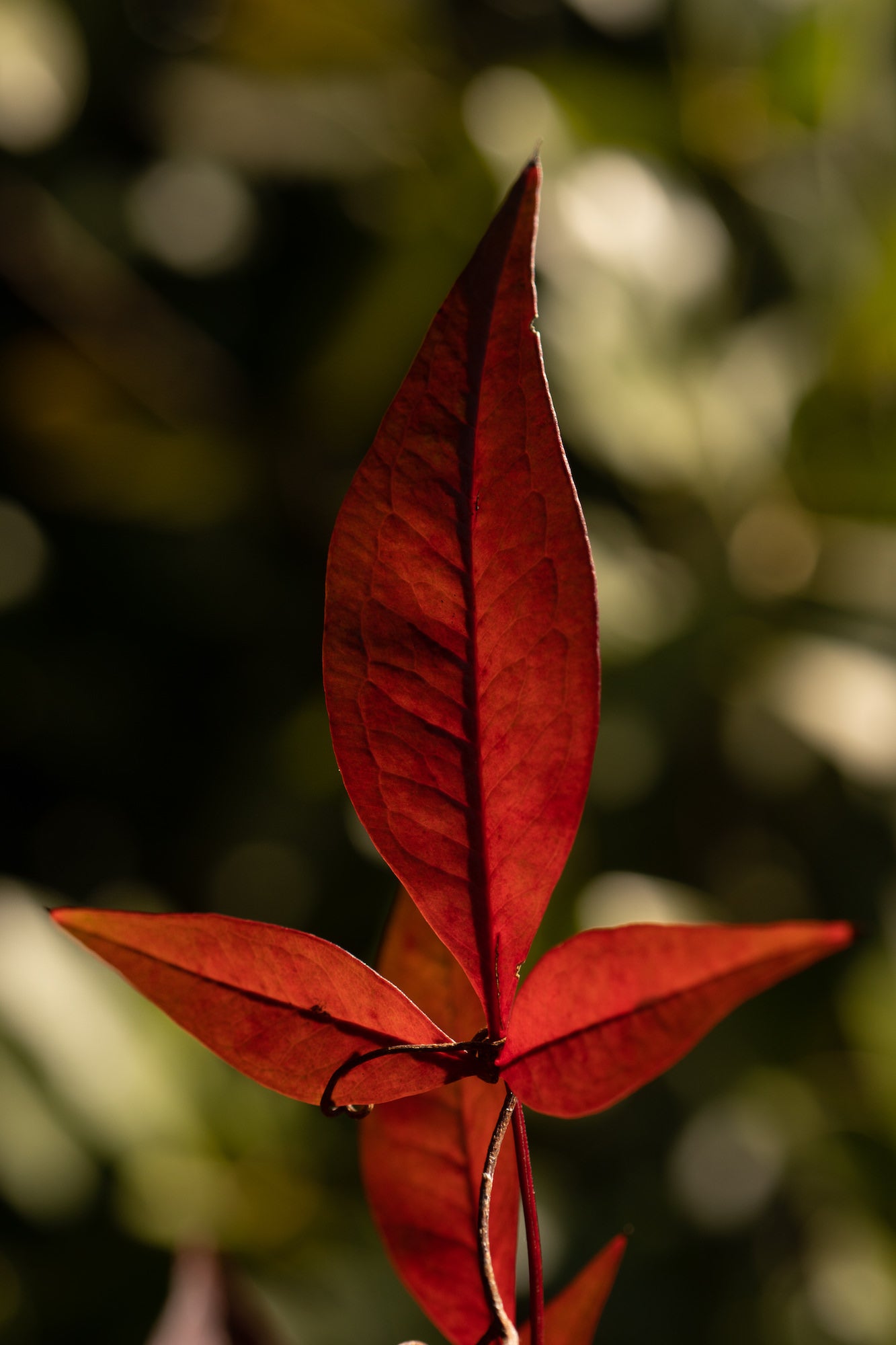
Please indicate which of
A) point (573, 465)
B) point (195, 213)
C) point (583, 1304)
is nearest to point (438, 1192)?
point (583, 1304)

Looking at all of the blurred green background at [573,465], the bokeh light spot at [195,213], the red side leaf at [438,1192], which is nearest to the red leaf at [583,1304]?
the red side leaf at [438,1192]

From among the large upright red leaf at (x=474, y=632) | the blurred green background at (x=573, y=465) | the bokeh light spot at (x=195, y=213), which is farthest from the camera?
the bokeh light spot at (x=195, y=213)

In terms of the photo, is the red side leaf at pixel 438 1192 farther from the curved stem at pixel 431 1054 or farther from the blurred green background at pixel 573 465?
the blurred green background at pixel 573 465

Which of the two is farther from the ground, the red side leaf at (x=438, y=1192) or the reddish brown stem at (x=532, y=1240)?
the reddish brown stem at (x=532, y=1240)

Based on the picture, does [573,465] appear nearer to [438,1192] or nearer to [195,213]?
[195,213]

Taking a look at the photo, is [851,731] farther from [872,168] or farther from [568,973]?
[568,973]

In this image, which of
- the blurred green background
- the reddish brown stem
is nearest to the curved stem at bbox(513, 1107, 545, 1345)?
the reddish brown stem
